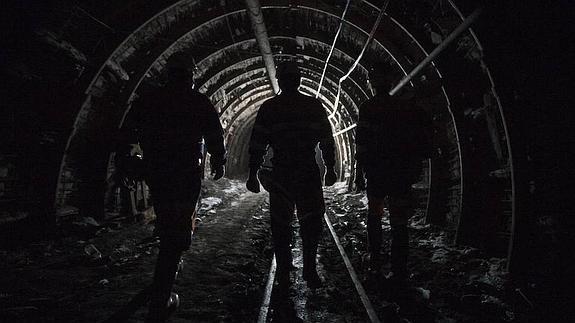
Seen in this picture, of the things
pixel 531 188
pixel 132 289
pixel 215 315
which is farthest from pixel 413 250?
pixel 132 289

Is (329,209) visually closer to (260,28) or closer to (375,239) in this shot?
(260,28)

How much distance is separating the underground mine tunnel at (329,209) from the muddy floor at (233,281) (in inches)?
1.1

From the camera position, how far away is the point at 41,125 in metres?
5.47

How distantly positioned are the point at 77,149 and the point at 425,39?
711 centimetres

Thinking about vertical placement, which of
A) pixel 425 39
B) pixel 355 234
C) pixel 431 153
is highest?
pixel 425 39

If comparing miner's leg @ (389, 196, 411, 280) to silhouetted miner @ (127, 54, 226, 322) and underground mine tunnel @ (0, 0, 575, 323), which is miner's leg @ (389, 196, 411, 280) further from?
silhouetted miner @ (127, 54, 226, 322)

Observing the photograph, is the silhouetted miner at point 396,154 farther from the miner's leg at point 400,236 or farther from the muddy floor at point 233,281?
Result: the muddy floor at point 233,281

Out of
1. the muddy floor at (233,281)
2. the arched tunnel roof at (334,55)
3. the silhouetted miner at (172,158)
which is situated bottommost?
the muddy floor at (233,281)

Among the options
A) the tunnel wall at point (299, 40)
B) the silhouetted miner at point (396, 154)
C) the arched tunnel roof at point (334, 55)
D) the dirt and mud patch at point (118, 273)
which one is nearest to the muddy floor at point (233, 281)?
the dirt and mud patch at point (118, 273)

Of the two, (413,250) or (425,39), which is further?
(425,39)

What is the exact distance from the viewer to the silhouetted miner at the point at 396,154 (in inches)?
124

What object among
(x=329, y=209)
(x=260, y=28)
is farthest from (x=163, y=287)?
(x=329, y=209)

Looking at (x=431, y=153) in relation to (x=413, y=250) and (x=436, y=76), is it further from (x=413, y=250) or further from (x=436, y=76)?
(x=436, y=76)

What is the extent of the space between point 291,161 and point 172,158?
1.10m
